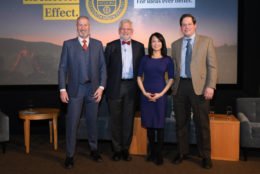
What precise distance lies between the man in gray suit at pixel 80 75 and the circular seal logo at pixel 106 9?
1.78 metres

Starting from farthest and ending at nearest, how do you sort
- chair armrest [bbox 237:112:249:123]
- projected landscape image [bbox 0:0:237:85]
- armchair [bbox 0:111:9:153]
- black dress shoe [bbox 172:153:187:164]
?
1. projected landscape image [bbox 0:0:237:85]
2. armchair [bbox 0:111:9:153]
3. chair armrest [bbox 237:112:249:123]
4. black dress shoe [bbox 172:153:187:164]

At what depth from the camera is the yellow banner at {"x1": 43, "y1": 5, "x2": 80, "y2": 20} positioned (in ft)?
16.0

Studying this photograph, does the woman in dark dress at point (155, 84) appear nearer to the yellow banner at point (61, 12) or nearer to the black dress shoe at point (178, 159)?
the black dress shoe at point (178, 159)

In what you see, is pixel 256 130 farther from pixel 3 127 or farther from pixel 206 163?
pixel 3 127

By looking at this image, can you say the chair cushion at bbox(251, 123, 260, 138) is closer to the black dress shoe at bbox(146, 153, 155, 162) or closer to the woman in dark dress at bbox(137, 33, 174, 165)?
the woman in dark dress at bbox(137, 33, 174, 165)

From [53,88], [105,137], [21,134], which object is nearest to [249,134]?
[105,137]

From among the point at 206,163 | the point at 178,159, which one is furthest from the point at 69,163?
the point at 206,163

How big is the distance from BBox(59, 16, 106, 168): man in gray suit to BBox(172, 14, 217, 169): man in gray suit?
3.20 ft

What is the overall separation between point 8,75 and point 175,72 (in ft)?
11.1

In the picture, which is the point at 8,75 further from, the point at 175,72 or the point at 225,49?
the point at 225,49

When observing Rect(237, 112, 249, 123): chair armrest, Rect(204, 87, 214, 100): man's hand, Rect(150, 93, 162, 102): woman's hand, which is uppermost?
Rect(204, 87, 214, 100): man's hand

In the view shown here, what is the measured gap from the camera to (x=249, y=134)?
3523 millimetres

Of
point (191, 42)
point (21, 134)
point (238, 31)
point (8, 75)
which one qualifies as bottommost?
point (21, 134)

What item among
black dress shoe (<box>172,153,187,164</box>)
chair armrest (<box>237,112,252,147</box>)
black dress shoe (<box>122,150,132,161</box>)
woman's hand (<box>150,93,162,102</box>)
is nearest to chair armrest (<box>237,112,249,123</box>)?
chair armrest (<box>237,112,252,147</box>)
